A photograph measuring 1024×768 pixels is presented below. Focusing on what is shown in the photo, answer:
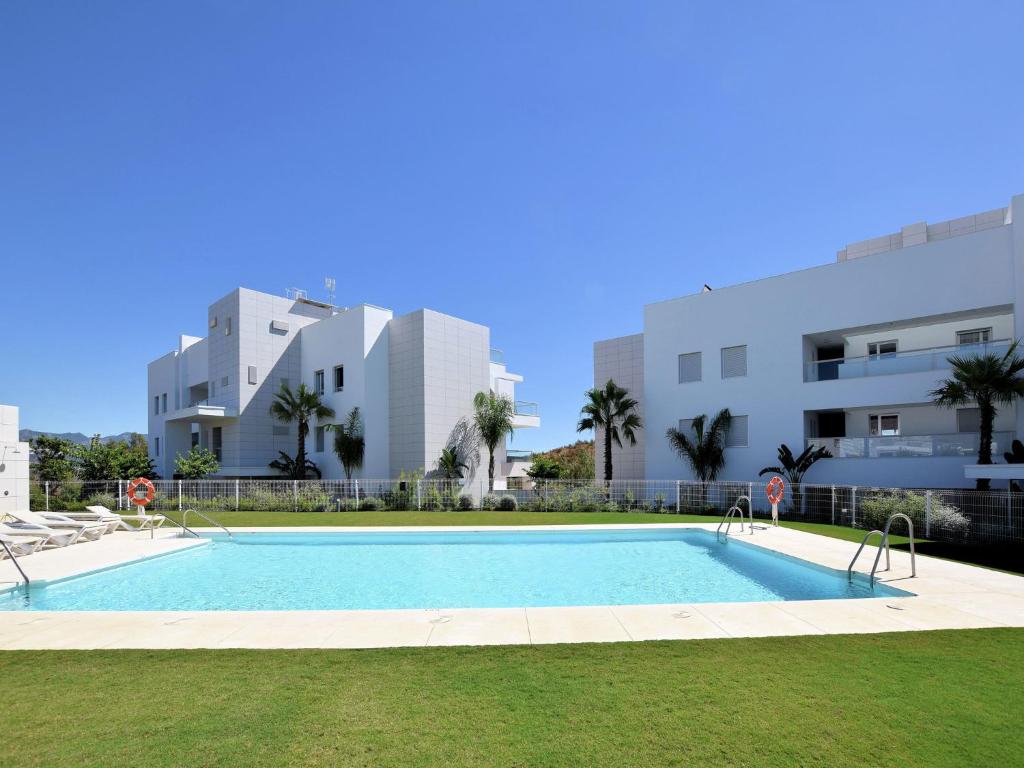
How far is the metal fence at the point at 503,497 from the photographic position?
14.8 metres

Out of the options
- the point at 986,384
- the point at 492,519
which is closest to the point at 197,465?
the point at 492,519

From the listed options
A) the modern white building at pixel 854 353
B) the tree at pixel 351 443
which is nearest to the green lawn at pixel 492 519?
the modern white building at pixel 854 353

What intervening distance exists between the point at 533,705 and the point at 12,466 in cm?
2166

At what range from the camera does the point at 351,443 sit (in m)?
24.6

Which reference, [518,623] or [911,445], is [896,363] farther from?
[518,623]

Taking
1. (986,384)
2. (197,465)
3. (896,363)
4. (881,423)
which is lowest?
(197,465)

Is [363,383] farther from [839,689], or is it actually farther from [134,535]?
[839,689]

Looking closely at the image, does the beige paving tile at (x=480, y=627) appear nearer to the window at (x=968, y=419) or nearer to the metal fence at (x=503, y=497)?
the metal fence at (x=503, y=497)

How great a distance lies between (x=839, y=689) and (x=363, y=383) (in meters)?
22.7

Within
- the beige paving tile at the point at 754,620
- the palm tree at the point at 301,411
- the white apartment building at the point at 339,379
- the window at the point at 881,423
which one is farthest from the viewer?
the palm tree at the point at 301,411

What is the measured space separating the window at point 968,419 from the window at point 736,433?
262 inches

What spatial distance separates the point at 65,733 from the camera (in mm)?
3393

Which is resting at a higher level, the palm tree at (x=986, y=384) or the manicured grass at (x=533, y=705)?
the palm tree at (x=986, y=384)

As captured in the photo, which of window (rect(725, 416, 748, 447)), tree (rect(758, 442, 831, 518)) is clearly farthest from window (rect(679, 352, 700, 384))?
tree (rect(758, 442, 831, 518))
